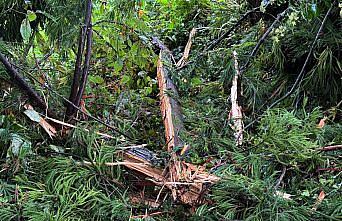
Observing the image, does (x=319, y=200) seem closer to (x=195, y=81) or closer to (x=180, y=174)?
(x=180, y=174)

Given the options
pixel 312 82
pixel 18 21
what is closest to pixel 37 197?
pixel 18 21

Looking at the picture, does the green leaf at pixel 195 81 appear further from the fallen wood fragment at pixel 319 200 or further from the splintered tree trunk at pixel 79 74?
the fallen wood fragment at pixel 319 200

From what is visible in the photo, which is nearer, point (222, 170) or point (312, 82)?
point (222, 170)

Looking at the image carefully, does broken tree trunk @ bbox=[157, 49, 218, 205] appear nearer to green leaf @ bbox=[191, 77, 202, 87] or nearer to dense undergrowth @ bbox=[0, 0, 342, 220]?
dense undergrowth @ bbox=[0, 0, 342, 220]

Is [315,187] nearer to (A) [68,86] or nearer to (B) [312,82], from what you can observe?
(B) [312,82]

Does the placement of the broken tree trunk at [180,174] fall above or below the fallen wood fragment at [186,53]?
below

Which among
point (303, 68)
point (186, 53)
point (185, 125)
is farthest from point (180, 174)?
point (186, 53)

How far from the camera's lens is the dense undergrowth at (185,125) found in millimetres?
1001

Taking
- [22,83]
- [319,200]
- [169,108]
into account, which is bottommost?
[319,200]

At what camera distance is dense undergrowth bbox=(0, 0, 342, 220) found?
1001 mm

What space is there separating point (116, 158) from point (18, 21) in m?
0.61

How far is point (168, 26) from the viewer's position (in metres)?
2.71

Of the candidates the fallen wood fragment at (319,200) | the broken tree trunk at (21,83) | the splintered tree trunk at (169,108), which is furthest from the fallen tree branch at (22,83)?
the fallen wood fragment at (319,200)

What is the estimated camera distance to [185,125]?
1492 millimetres
